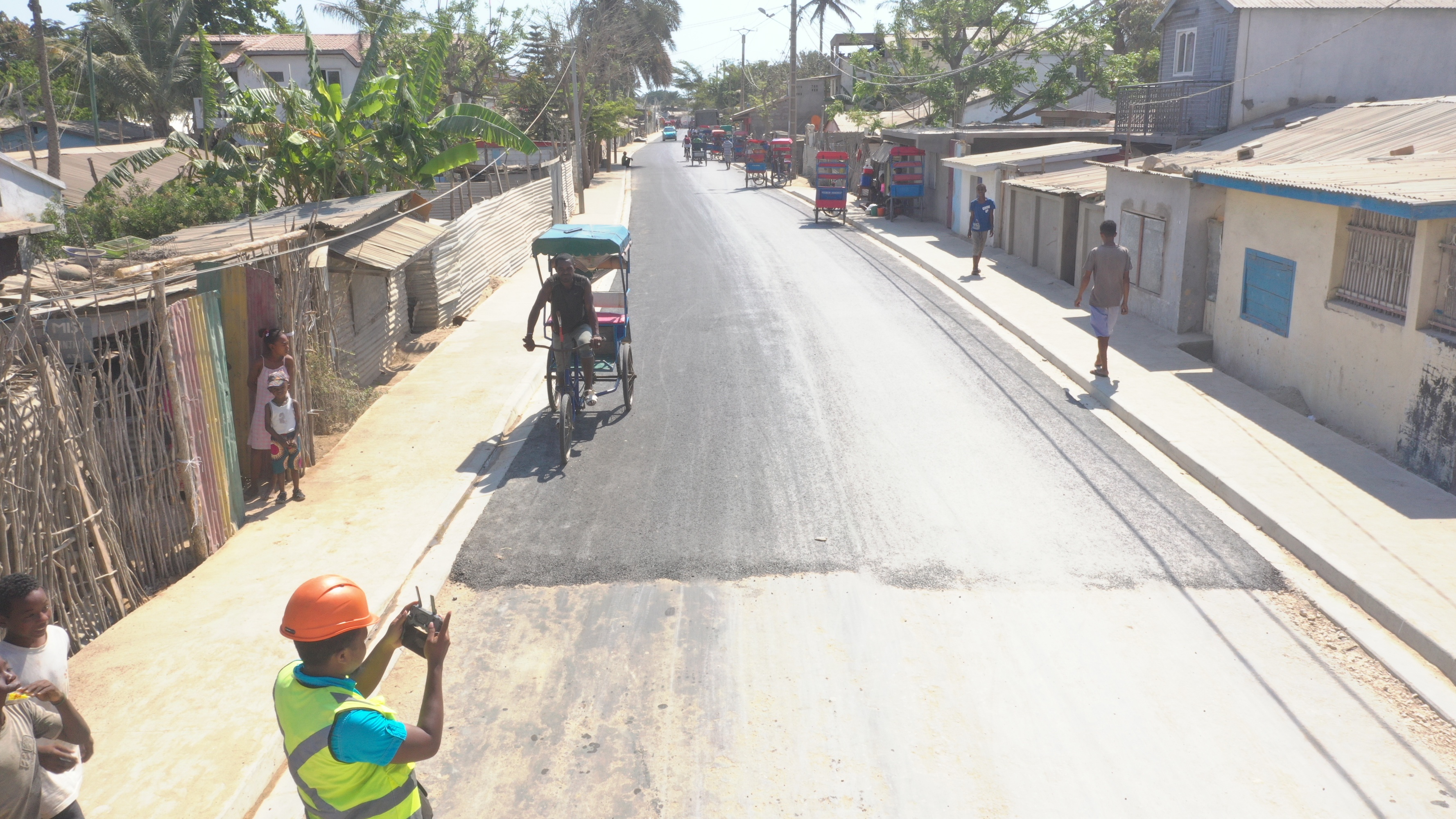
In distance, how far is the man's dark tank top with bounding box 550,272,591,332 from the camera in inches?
409

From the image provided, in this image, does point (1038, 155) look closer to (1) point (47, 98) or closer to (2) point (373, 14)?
(2) point (373, 14)

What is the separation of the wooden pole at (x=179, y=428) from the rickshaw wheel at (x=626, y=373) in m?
4.75

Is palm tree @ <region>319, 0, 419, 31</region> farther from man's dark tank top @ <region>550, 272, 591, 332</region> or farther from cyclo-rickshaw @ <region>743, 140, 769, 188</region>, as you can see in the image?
cyclo-rickshaw @ <region>743, 140, 769, 188</region>

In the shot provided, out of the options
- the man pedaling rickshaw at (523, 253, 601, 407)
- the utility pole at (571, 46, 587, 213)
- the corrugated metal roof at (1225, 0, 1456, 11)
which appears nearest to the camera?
the man pedaling rickshaw at (523, 253, 601, 407)

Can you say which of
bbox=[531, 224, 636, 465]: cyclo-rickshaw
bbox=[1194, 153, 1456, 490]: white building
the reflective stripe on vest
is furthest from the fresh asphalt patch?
the reflective stripe on vest

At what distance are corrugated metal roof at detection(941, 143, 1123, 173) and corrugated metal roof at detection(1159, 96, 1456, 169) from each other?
443 cm

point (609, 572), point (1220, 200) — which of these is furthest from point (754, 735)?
point (1220, 200)

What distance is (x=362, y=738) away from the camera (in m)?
2.96

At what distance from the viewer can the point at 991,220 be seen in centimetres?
2070

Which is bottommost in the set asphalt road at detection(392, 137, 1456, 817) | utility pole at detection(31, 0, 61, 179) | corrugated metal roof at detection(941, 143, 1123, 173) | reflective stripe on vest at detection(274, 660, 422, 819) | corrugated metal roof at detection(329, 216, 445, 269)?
asphalt road at detection(392, 137, 1456, 817)

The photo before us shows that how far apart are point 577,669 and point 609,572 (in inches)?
53.5

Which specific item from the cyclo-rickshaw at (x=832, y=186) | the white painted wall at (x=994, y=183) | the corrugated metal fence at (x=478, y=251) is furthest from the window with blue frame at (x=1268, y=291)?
the cyclo-rickshaw at (x=832, y=186)

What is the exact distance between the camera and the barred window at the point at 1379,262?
9.92m

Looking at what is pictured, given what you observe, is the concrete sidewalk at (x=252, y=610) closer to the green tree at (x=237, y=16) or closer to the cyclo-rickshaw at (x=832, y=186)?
the cyclo-rickshaw at (x=832, y=186)
